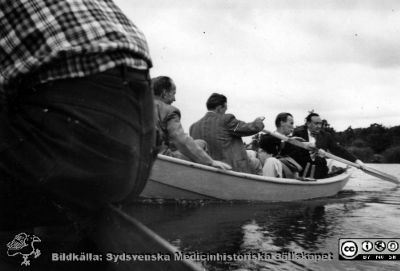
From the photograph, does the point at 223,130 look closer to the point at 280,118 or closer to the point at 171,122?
the point at 171,122

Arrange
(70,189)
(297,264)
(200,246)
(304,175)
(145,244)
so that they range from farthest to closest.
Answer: (304,175), (200,246), (297,264), (145,244), (70,189)

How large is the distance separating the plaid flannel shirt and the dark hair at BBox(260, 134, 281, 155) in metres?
7.02

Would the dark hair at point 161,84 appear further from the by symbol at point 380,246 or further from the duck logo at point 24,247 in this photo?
the duck logo at point 24,247

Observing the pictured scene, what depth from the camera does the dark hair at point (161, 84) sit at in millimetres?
5795

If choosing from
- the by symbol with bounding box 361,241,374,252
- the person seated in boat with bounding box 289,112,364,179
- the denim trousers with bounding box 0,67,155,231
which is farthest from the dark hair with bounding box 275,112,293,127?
the denim trousers with bounding box 0,67,155,231

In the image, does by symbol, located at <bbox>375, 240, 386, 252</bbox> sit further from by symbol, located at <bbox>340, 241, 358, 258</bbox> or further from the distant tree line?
the distant tree line

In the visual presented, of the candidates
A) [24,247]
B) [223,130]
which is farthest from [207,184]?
[24,247]

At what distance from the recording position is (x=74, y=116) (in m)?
1.22

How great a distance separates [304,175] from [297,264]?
5206mm

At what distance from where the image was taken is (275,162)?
7398 millimetres

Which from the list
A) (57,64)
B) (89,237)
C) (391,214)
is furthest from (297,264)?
(391,214)

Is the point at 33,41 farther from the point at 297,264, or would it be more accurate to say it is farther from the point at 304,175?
the point at 304,175

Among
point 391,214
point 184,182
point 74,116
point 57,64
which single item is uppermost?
point 57,64

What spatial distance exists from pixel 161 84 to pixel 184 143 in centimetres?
89
